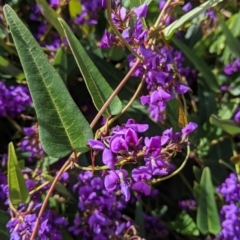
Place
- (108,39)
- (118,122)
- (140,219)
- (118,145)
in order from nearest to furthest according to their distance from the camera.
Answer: (118,145) → (108,39) → (140,219) → (118,122)

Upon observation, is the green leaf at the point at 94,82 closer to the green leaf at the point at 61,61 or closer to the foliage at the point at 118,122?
the foliage at the point at 118,122

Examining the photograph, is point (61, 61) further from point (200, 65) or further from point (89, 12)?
point (200, 65)

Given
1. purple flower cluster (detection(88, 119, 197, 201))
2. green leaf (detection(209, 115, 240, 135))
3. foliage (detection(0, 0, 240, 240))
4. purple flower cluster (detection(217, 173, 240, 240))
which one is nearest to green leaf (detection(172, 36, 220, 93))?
foliage (detection(0, 0, 240, 240))

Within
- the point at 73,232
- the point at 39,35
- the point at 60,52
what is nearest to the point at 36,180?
the point at 73,232

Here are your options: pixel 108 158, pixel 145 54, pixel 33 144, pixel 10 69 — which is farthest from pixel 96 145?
pixel 10 69

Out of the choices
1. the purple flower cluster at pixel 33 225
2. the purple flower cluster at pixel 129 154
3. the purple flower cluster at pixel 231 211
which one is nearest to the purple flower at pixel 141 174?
the purple flower cluster at pixel 129 154

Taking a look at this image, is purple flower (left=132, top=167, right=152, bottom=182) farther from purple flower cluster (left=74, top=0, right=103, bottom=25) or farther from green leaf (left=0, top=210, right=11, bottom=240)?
purple flower cluster (left=74, top=0, right=103, bottom=25)

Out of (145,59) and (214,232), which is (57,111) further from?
(214,232)
